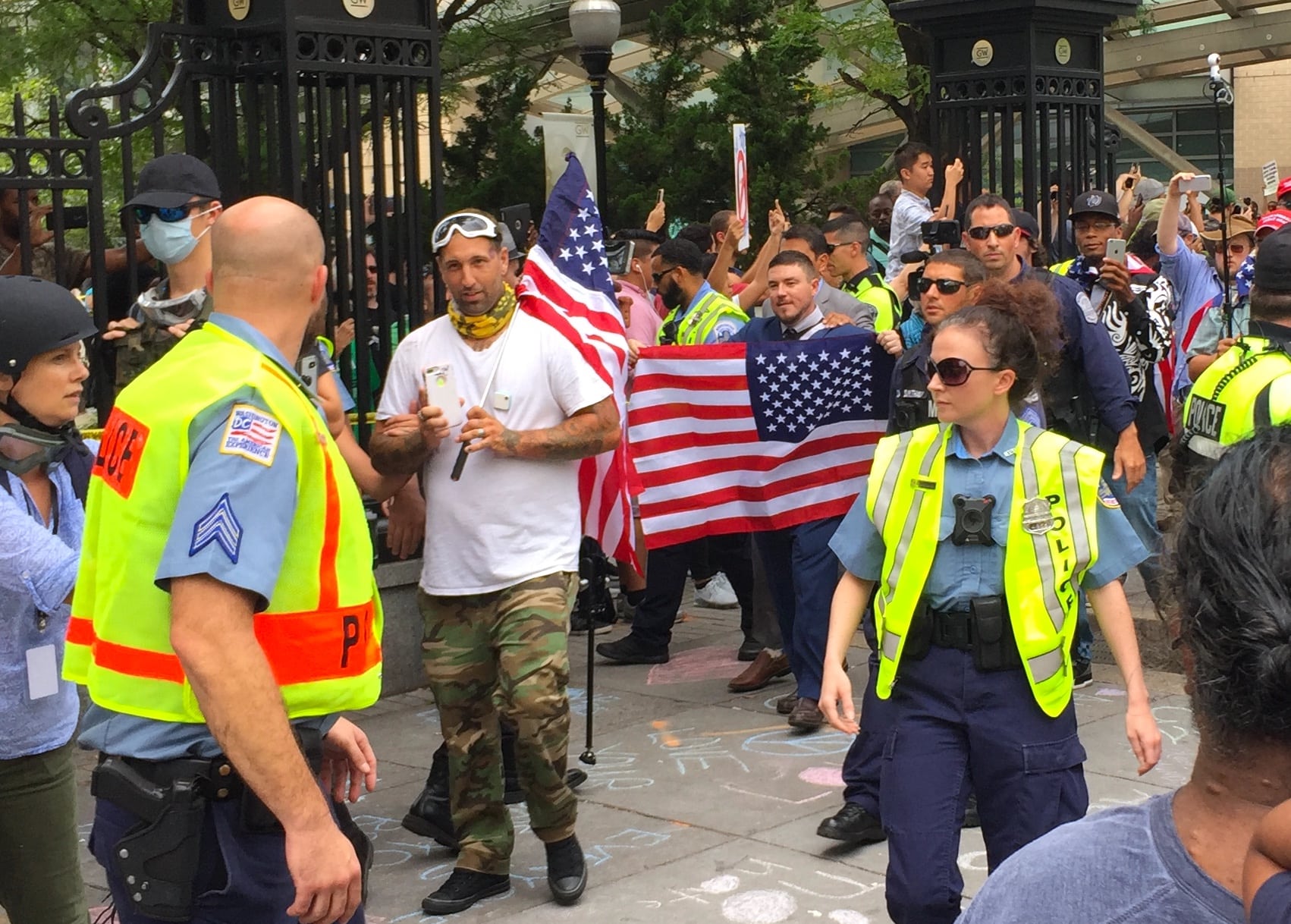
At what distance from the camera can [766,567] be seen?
310 inches

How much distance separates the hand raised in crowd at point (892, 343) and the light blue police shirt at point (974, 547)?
2.96 metres

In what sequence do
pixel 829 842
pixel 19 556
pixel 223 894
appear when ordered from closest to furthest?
pixel 223 894 → pixel 19 556 → pixel 829 842

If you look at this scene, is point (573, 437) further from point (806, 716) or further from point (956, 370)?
point (806, 716)

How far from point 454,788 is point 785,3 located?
14.7 m

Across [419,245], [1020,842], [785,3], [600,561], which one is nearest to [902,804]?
[1020,842]

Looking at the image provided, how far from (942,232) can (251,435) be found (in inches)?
219

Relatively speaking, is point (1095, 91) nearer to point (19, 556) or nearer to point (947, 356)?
point (947, 356)

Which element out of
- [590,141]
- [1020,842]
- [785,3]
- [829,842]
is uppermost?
[785,3]

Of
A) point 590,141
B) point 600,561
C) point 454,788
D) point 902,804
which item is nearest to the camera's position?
point 902,804

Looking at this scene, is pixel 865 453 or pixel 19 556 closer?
pixel 19 556

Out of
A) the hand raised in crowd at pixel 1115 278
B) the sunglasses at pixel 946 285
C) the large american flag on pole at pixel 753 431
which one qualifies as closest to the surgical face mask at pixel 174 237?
the sunglasses at pixel 946 285

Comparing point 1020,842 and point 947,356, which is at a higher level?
point 947,356

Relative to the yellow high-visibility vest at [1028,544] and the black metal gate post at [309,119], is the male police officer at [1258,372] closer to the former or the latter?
the yellow high-visibility vest at [1028,544]

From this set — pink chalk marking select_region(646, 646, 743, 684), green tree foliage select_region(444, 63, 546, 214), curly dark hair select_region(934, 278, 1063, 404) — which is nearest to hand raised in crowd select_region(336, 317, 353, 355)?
pink chalk marking select_region(646, 646, 743, 684)
